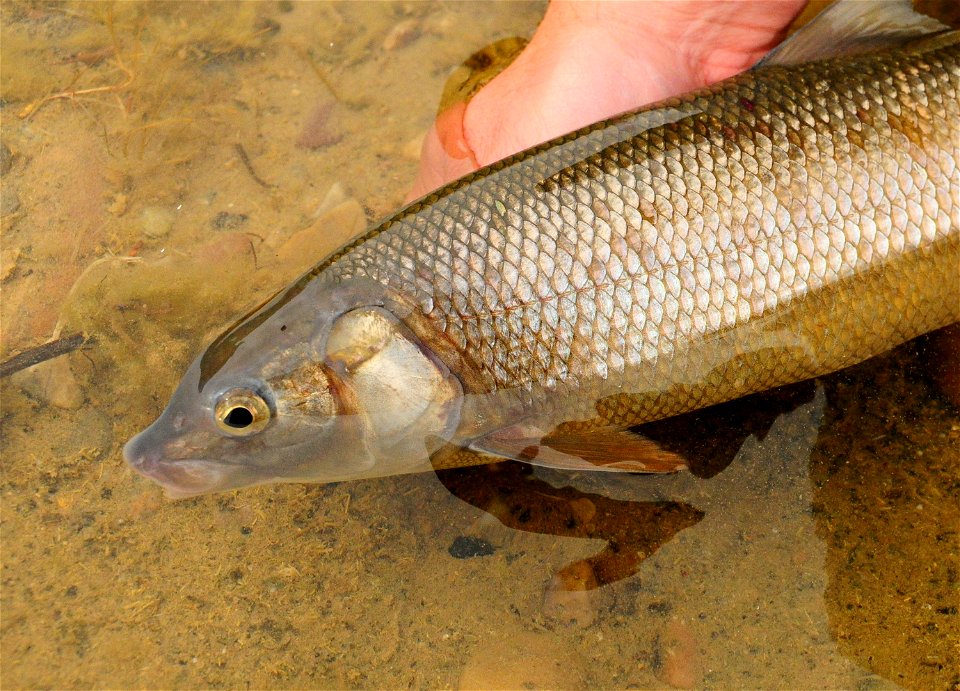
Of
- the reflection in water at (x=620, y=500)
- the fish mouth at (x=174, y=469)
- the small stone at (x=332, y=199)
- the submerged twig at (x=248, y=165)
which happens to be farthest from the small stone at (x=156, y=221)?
the reflection in water at (x=620, y=500)

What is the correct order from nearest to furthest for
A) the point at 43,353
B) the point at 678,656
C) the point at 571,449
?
1. the point at 571,449
2. the point at 678,656
3. the point at 43,353

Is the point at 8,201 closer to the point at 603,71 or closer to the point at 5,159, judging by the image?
the point at 5,159

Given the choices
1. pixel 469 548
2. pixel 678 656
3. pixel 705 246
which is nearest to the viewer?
pixel 705 246

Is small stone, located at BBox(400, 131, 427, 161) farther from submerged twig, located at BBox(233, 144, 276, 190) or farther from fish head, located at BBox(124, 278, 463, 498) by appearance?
fish head, located at BBox(124, 278, 463, 498)

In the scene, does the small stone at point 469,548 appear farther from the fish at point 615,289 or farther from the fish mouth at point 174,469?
the fish mouth at point 174,469

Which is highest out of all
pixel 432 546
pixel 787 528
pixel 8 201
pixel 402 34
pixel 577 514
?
pixel 402 34

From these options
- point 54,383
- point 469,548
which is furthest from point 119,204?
point 469,548

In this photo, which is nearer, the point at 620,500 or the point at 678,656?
the point at 678,656

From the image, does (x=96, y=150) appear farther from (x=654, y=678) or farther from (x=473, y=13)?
(x=654, y=678)
